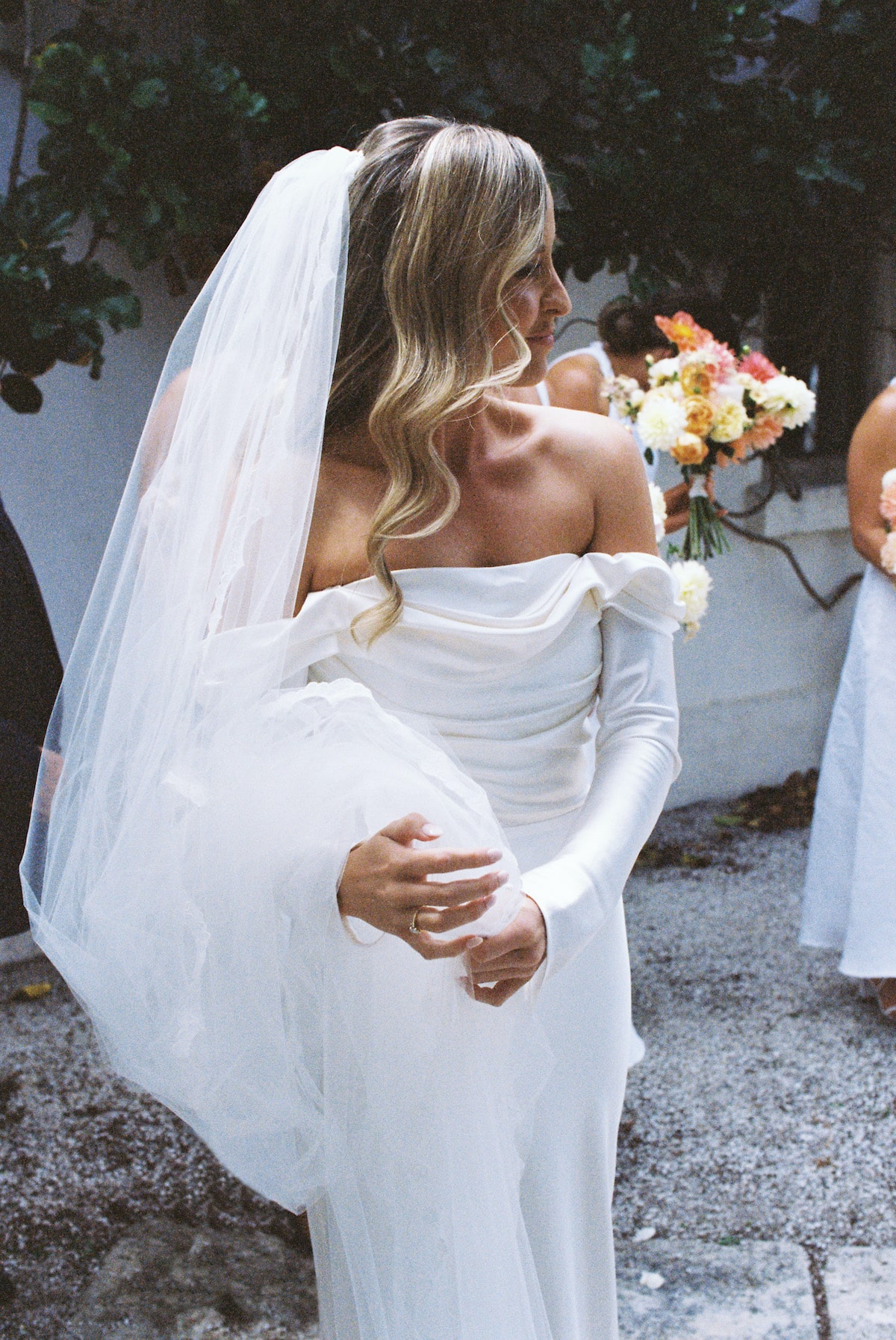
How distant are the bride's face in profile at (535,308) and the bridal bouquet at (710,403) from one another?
155 centimetres

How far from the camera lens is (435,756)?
170cm

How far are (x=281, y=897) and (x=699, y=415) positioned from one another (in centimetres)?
222

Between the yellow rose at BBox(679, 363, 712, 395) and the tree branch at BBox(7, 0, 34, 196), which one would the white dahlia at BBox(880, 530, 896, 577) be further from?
the tree branch at BBox(7, 0, 34, 196)

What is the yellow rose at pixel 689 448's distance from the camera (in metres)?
3.43

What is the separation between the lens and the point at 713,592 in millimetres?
6055

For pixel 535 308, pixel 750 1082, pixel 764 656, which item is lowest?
pixel 764 656

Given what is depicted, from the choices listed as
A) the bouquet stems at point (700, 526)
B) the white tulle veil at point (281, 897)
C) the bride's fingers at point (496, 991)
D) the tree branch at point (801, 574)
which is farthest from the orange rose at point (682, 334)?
the tree branch at point (801, 574)

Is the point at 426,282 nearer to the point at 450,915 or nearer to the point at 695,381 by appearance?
the point at 450,915

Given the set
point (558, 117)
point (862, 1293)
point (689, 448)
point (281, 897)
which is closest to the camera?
point (281, 897)

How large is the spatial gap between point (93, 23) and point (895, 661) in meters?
3.21

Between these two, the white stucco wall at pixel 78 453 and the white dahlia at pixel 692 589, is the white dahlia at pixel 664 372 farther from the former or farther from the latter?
the white stucco wall at pixel 78 453

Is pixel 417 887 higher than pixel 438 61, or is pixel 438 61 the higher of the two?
pixel 438 61

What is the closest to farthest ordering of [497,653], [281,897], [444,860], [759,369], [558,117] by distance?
1. [444,860]
2. [281,897]
3. [497,653]
4. [759,369]
5. [558,117]

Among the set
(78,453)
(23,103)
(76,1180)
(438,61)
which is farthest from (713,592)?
(76,1180)
